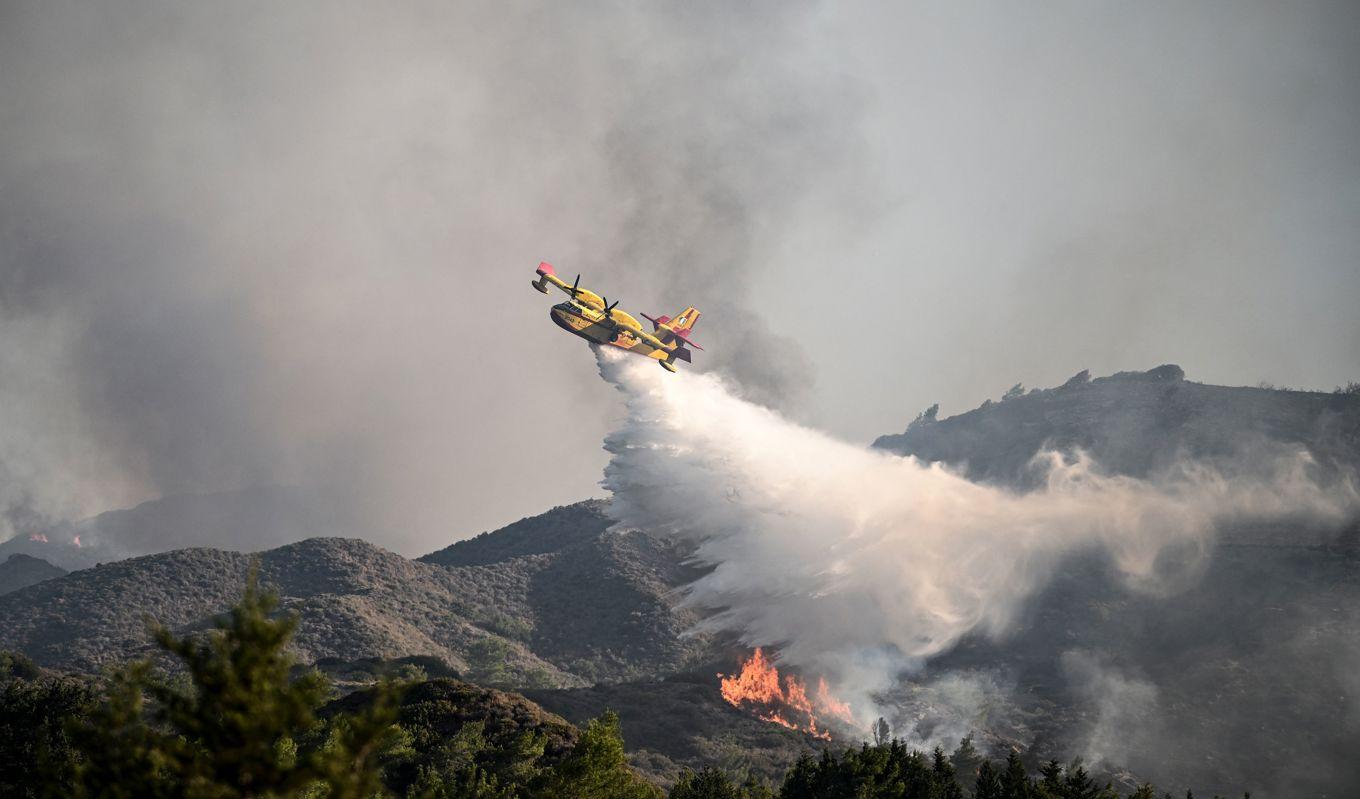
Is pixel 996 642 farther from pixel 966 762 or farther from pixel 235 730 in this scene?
pixel 235 730

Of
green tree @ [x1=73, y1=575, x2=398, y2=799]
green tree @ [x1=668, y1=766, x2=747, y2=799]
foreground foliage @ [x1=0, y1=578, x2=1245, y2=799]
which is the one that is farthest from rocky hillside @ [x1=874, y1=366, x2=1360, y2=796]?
Result: green tree @ [x1=73, y1=575, x2=398, y2=799]

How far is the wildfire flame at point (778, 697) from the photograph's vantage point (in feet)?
361

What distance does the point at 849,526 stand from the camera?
106812 millimetres

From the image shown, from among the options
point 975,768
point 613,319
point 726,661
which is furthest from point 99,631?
point 975,768

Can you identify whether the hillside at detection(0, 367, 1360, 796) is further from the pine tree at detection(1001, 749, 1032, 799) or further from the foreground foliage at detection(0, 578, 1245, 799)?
the pine tree at detection(1001, 749, 1032, 799)

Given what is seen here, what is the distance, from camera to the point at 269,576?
170 metres

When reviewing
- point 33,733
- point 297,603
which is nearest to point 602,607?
point 297,603

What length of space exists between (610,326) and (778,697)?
54277mm

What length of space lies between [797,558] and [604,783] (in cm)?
6011

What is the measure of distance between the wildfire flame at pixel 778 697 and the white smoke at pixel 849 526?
2.72 m

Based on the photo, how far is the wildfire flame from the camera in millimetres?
110000

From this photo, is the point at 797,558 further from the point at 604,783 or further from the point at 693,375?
the point at 604,783

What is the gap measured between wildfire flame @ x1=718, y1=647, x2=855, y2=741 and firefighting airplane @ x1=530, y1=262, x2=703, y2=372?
4200 centimetres

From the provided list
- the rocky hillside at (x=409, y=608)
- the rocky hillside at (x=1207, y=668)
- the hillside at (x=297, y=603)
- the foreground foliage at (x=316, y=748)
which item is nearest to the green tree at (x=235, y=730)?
the foreground foliage at (x=316, y=748)
